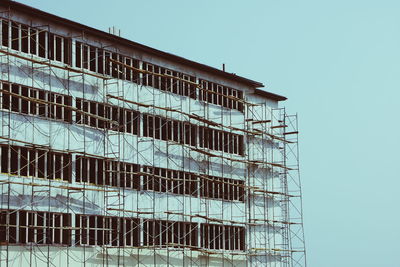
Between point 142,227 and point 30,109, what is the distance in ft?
39.3

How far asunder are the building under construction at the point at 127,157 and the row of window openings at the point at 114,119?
8 cm

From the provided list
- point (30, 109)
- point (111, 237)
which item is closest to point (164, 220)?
point (111, 237)

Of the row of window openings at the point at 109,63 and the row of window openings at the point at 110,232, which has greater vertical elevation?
the row of window openings at the point at 109,63

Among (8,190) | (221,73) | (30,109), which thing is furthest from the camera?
(221,73)

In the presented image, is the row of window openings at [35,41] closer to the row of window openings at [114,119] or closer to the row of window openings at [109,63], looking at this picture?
the row of window openings at [109,63]

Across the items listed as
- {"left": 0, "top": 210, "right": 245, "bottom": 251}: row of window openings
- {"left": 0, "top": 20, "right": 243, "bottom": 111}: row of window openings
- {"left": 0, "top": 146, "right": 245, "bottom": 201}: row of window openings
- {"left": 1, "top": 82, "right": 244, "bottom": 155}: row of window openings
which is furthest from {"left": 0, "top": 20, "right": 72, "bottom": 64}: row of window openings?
{"left": 0, "top": 210, "right": 245, "bottom": 251}: row of window openings

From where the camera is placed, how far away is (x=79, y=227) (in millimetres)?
44094

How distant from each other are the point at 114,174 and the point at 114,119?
3.55 metres

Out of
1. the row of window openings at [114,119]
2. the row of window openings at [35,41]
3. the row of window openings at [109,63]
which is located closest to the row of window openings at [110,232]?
the row of window openings at [114,119]

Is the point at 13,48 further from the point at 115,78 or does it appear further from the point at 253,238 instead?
the point at 253,238

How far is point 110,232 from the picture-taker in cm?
4641

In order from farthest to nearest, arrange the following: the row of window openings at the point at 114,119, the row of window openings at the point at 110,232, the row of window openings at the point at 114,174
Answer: the row of window openings at the point at 114,119 → the row of window openings at the point at 114,174 → the row of window openings at the point at 110,232

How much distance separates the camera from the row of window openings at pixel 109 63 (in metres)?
42.2

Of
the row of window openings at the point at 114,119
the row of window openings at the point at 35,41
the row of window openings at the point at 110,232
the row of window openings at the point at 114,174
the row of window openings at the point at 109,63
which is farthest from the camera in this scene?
the row of window openings at the point at 109,63
